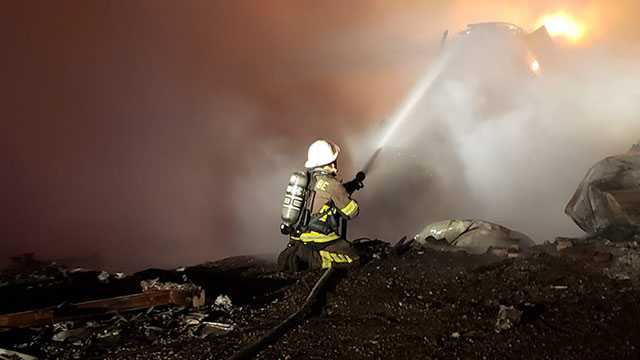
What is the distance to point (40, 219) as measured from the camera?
404 inches

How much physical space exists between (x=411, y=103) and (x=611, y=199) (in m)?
6.73

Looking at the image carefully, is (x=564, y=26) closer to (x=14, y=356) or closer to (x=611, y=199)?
(x=611, y=199)

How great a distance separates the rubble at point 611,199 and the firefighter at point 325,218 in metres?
2.55

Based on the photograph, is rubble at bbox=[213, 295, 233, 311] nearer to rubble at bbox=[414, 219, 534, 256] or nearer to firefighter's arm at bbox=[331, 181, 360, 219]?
firefighter's arm at bbox=[331, 181, 360, 219]

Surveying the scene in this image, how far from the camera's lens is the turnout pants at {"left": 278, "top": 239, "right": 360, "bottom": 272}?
521cm

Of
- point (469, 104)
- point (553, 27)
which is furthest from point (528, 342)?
point (553, 27)

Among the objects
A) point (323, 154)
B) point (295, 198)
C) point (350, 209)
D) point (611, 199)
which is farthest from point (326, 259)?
point (611, 199)

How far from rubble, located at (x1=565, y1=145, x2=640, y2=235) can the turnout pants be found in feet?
8.33

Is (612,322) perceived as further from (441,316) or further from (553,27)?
(553,27)

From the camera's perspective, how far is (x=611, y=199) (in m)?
5.33

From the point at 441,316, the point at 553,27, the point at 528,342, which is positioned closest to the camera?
the point at 528,342

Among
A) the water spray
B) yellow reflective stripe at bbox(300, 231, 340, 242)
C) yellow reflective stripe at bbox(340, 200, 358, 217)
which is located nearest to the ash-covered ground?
yellow reflective stripe at bbox(300, 231, 340, 242)

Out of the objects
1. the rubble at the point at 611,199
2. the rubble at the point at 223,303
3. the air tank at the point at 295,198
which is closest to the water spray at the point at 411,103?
the rubble at the point at 611,199

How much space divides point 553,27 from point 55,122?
12.9 m
